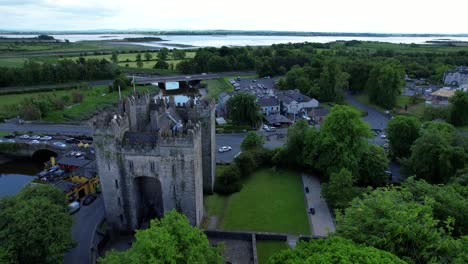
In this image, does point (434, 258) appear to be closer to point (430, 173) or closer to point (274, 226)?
point (274, 226)

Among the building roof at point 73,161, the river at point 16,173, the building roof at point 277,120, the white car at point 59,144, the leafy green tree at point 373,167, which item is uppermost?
the leafy green tree at point 373,167

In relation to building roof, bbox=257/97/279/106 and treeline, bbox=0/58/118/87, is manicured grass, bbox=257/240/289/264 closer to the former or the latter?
building roof, bbox=257/97/279/106

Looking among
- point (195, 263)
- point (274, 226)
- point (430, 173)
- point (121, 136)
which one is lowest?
point (274, 226)

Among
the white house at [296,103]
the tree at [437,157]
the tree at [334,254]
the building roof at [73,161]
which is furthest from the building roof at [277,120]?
the tree at [334,254]

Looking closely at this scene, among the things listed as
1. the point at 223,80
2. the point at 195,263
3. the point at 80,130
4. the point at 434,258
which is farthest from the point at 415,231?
the point at 223,80

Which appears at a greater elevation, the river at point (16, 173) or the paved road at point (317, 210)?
the paved road at point (317, 210)

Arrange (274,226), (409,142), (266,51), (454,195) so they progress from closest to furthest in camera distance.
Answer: (454,195), (274,226), (409,142), (266,51)

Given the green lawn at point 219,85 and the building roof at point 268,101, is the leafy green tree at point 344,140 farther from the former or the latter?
the green lawn at point 219,85
